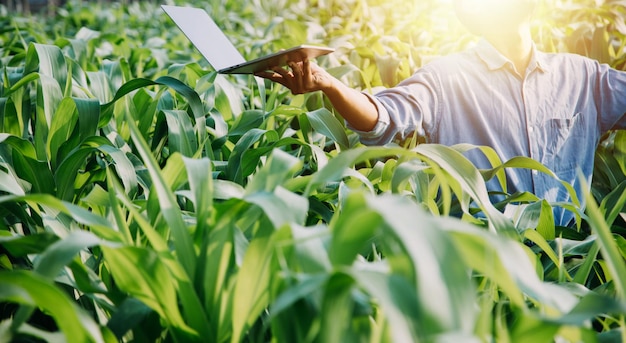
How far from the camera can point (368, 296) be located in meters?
0.65

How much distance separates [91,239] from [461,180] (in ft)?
1.46

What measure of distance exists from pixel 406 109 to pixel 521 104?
31cm

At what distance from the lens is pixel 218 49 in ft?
4.36

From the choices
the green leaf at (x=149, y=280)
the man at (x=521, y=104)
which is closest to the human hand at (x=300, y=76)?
the man at (x=521, y=104)

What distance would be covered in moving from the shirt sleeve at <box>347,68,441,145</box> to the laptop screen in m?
0.29

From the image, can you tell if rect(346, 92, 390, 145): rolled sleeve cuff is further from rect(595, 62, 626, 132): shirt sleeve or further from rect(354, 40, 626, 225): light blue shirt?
rect(595, 62, 626, 132): shirt sleeve

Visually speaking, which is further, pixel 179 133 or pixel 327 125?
pixel 327 125

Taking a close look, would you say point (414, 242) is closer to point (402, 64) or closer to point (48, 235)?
point (48, 235)

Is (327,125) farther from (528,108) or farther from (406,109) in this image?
(528,108)

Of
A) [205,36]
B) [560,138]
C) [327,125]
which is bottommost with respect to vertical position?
[560,138]

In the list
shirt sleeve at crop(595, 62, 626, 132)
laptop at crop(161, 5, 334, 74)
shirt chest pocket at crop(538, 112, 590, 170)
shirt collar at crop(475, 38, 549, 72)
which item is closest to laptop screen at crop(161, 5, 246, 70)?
laptop at crop(161, 5, 334, 74)

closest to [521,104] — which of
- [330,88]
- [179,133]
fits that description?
[330,88]

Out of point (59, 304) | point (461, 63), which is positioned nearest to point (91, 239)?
point (59, 304)

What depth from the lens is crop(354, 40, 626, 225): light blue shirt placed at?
161 cm
